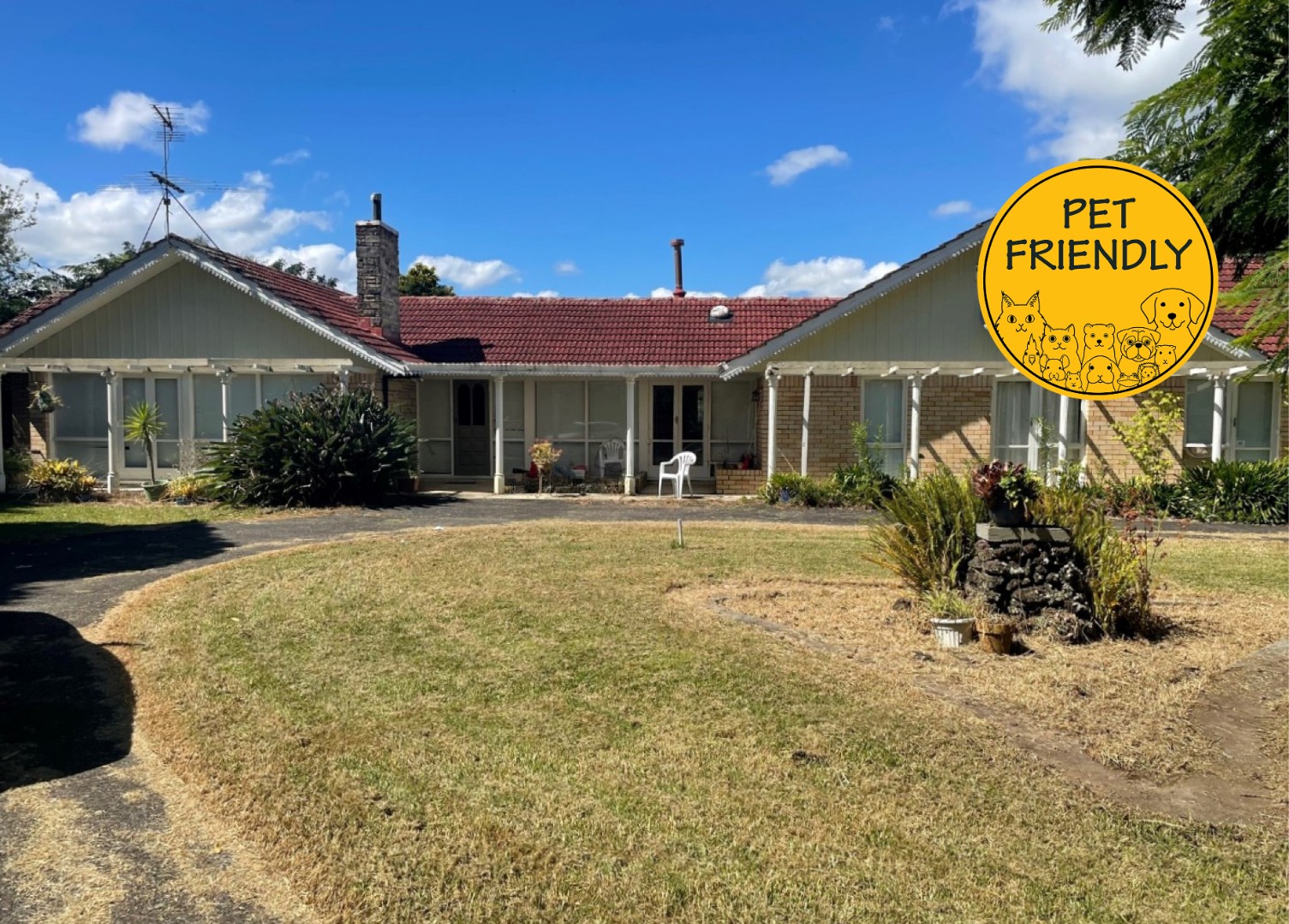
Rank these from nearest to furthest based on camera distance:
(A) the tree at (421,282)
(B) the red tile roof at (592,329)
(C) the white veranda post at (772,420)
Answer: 1. (C) the white veranda post at (772,420)
2. (B) the red tile roof at (592,329)
3. (A) the tree at (421,282)

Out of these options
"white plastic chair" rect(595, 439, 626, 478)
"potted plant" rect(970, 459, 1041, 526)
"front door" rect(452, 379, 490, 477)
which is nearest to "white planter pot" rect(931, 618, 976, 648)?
"potted plant" rect(970, 459, 1041, 526)

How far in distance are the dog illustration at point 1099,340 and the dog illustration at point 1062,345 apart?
0.21 feet

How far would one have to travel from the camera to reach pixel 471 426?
19.3 m

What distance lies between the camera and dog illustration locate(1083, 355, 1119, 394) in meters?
4.50

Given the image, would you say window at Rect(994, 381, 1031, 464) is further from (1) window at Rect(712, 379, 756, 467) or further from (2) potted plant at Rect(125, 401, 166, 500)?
(2) potted plant at Rect(125, 401, 166, 500)

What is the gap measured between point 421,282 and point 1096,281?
45.1 metres

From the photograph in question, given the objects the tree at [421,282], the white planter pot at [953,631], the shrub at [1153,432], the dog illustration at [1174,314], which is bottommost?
the white planter pot at [953,631]

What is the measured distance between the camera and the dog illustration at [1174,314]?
157 inches

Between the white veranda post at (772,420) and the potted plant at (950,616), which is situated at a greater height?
the white veranda post at (772,420)

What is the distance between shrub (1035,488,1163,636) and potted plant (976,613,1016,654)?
0.92 meters

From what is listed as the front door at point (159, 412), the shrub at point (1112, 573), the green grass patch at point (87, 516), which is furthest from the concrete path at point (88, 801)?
the front door at point (159, 412)

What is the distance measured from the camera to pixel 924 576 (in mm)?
7164

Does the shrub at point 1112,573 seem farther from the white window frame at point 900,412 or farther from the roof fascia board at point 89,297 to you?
the roof fascia board at point 89,297

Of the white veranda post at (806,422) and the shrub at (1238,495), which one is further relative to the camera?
the white veranda post at (806,422)
